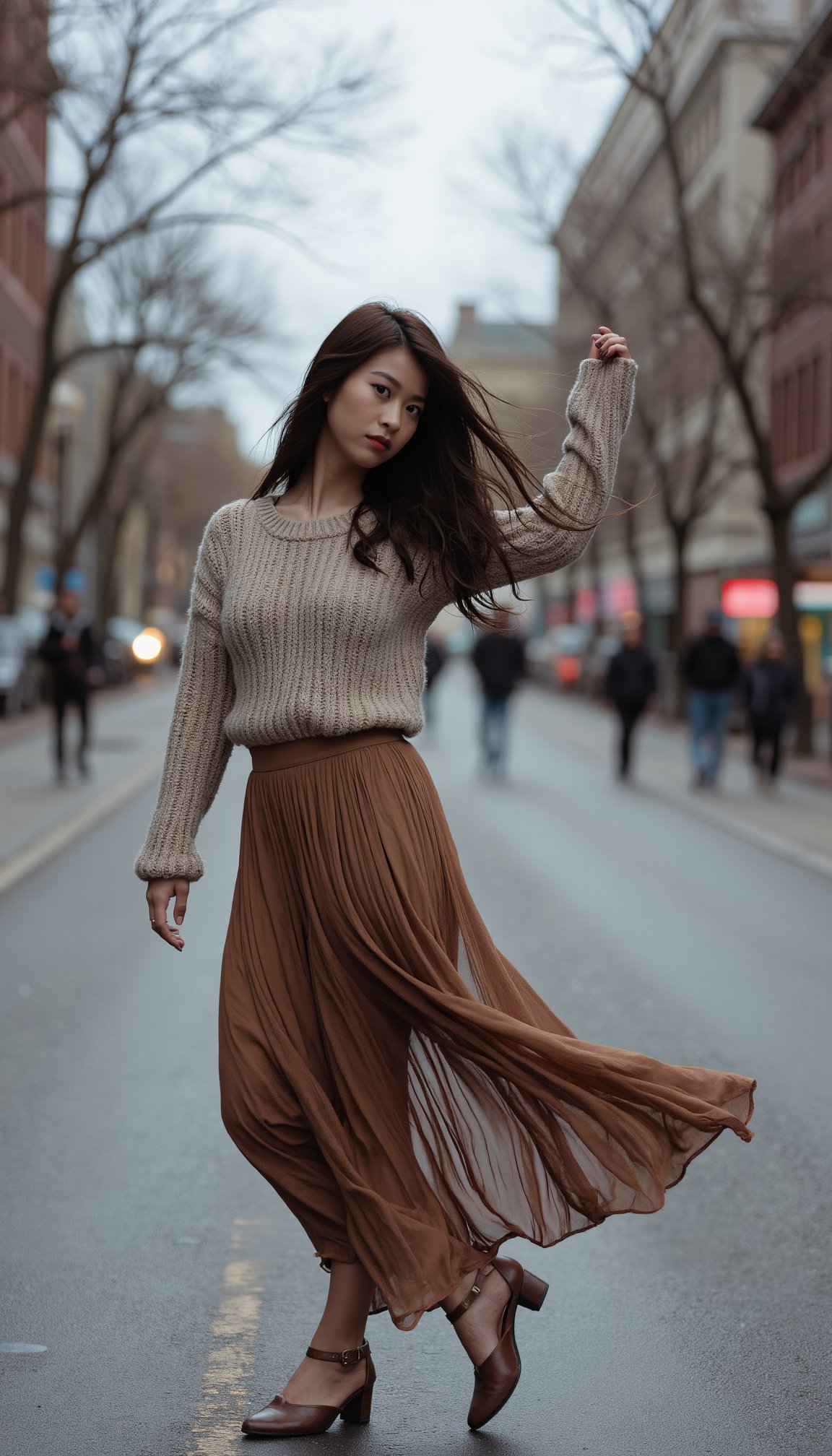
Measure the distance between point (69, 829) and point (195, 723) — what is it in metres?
11.2

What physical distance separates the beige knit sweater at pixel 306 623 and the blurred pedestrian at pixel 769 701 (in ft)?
53.8

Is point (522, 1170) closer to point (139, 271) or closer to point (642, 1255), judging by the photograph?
point (642, 1255)

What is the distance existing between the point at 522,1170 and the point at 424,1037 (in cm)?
29

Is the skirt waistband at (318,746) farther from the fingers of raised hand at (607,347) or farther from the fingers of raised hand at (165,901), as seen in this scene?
the fingers of raised hand at (607,347)

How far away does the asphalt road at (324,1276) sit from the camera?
3.71m

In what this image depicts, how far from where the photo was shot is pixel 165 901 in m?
3.71

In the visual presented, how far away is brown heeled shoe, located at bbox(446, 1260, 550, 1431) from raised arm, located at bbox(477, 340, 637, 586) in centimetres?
126

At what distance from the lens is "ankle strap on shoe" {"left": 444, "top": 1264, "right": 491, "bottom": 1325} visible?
140 inches

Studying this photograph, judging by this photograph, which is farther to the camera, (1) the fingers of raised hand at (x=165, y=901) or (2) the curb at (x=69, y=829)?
(2) the curb at (x=69, y=829)

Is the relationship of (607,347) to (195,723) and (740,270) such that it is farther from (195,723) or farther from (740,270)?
(740,270)

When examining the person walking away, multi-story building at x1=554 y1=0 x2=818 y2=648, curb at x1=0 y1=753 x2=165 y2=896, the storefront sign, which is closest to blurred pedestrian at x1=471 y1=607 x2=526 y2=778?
curb at x1=0 y1=753 x2=165 y2=896

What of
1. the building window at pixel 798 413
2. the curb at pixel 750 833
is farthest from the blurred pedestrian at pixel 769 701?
the building window at pixel 798 413

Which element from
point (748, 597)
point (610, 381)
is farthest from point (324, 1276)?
point (748, 597)

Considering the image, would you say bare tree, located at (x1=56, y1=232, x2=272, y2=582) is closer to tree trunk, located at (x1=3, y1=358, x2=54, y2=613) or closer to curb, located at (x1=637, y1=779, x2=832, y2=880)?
tree trunk, located at (x1=3, y1=358, x2=54, y2=613)
